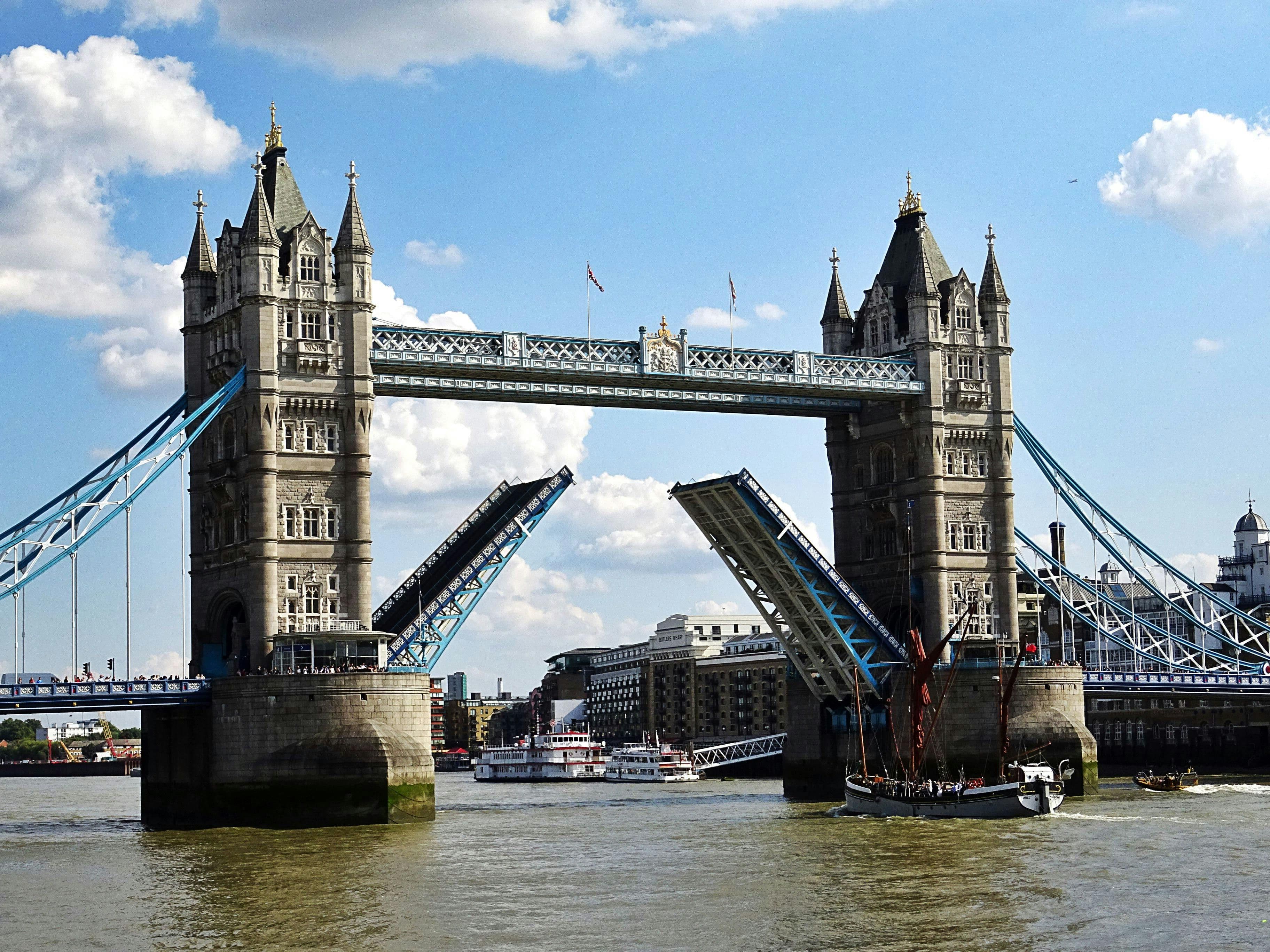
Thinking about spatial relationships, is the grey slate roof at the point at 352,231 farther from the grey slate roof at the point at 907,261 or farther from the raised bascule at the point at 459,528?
the grey slate roof at the point at 907,261

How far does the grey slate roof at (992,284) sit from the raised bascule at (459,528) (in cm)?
29

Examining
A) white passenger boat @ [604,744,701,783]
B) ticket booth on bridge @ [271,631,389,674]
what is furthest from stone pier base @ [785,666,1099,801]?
white passenger boat @ [604,744,701,783]

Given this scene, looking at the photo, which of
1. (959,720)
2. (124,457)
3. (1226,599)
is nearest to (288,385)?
(124,457)

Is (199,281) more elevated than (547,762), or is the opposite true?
(199,281)

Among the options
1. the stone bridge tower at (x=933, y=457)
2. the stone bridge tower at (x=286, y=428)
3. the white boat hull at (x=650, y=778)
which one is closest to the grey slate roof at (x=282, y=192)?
the stone bridge tower at (x=286, y=428)

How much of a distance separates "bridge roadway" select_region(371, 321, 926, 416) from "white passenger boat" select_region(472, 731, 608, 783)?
187ft

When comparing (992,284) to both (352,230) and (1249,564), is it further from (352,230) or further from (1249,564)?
(1249,564)

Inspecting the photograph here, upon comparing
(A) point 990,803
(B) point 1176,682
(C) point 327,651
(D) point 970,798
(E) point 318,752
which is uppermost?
(C) point 327,651

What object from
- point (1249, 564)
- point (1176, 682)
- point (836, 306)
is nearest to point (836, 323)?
point (836, 306)

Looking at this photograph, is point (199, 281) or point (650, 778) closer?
point (199, 281)

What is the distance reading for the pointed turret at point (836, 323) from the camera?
267ft

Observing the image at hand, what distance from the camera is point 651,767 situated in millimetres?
121750

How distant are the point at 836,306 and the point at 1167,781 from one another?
2419 cm

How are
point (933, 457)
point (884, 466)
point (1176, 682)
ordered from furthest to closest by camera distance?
point (1176, 682) → point (884, 466) → point (933, 457)
